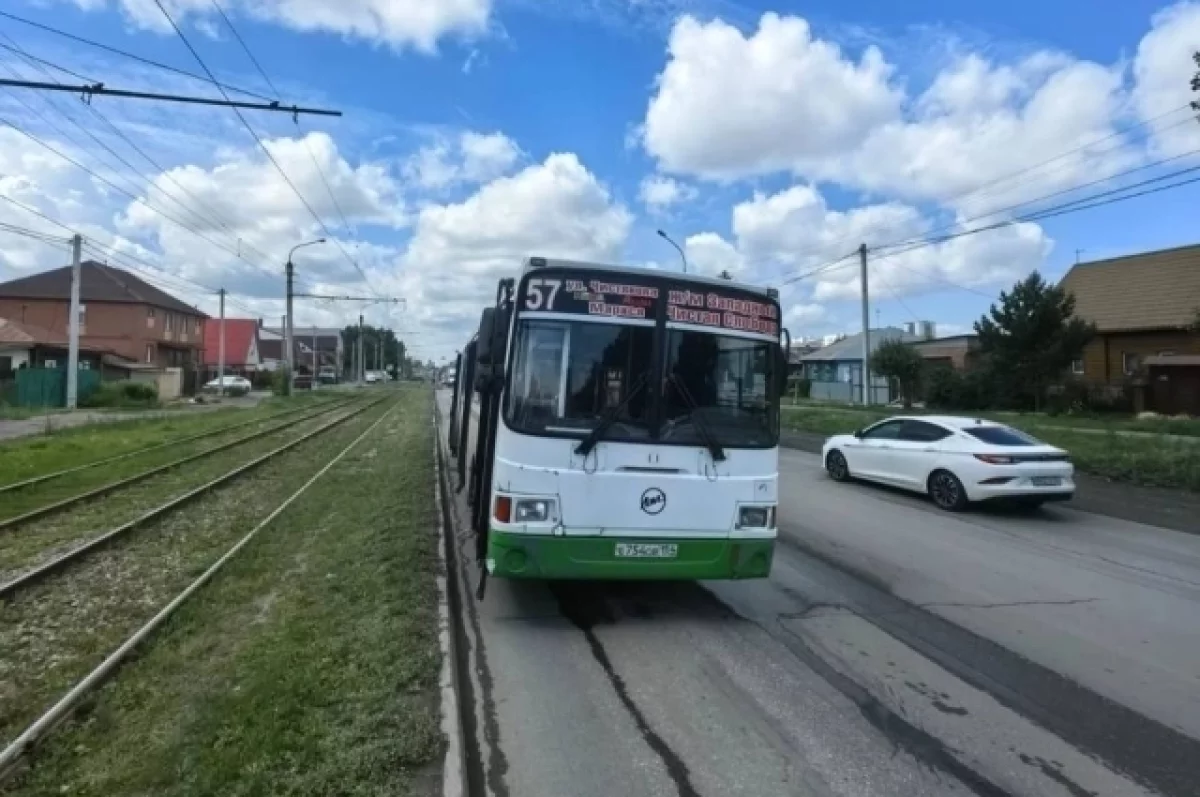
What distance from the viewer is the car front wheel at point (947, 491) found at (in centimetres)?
1230

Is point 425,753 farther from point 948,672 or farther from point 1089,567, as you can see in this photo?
point 1089,567

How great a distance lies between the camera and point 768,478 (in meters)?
6.18

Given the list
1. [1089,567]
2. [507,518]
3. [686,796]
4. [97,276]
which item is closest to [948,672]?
[686,796]

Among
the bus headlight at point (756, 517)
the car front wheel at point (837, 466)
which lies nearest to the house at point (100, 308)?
the car front wheel at point (837, 466)

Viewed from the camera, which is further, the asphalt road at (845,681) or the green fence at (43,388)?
the green fence at (43,388)

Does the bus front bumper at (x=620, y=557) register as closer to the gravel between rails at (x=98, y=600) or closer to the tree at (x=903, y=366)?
the gravel between rails at (x=98, y=600)

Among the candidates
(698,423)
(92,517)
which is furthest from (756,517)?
(92,517)

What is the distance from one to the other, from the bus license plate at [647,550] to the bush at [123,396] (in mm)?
36876

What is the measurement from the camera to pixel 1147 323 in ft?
128

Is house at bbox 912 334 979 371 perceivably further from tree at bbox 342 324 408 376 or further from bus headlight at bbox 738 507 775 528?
tree at bbox 342 324 408 376

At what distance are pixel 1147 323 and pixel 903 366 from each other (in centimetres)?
1124

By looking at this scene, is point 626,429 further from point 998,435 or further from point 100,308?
A: point 100,308

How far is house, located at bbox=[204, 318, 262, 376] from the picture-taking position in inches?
3529

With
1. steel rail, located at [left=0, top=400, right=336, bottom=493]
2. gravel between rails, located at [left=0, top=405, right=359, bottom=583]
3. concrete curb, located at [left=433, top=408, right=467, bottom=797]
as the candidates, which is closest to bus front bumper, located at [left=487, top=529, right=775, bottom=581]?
concrete curb, located at [left=433, top=408, right=467, bottom=797]
